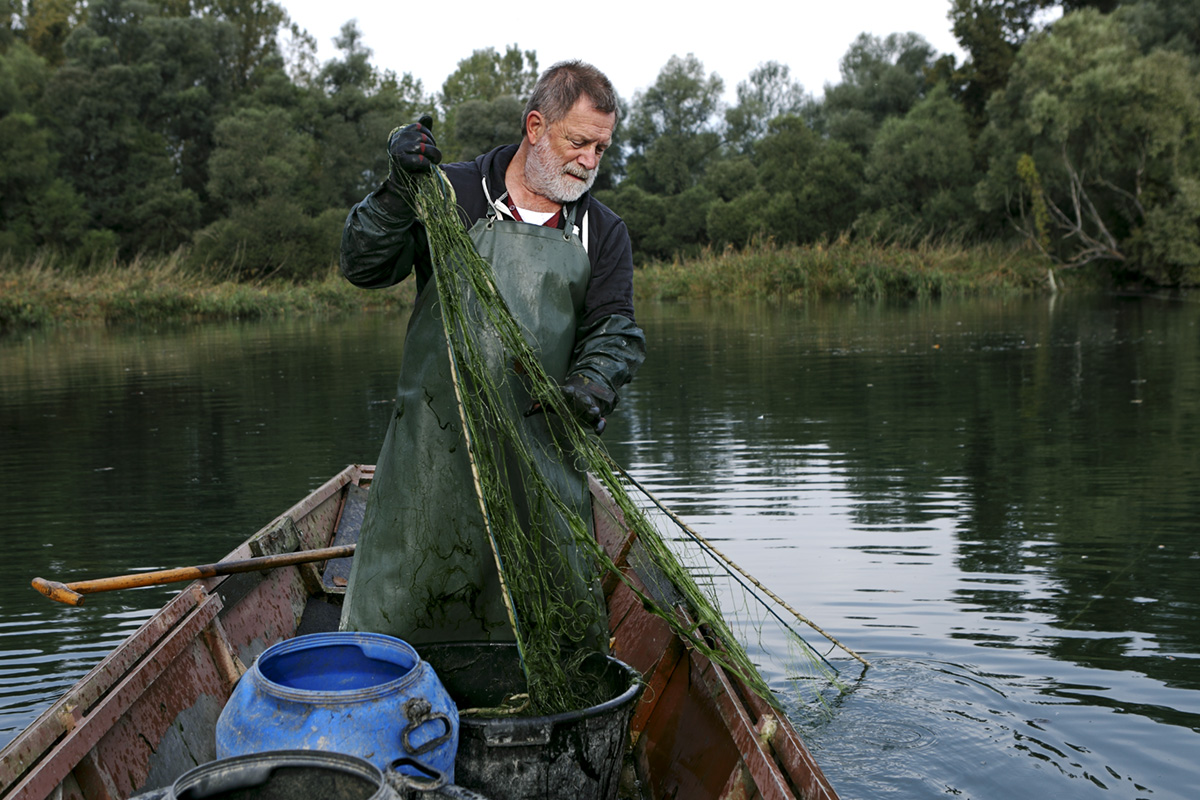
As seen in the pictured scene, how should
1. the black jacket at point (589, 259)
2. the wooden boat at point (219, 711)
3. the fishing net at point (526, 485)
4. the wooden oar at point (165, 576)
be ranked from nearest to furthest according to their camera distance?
the wooden boat at point (219, 711), the fishing net at point (526, 485), the wooden oar at point (165, 576), the black jacket at point (589, 259)

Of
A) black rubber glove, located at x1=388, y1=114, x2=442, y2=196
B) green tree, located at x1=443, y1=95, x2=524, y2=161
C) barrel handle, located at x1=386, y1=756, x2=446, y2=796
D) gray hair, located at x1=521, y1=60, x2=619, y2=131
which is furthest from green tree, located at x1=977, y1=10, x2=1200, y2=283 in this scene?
barrel handle, located at x1=386, y1=756, x2=446, y2=796

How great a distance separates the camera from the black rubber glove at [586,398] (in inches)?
127

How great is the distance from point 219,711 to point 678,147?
2374 inches

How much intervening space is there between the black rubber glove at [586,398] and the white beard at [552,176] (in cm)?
58

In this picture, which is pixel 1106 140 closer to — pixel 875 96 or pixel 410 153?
pixel 875 96

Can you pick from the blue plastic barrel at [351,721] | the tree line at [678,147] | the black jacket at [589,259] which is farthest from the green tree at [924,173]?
the blue plastic barrel at [351,721]

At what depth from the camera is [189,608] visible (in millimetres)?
3785

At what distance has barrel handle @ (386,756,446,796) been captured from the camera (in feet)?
7.47

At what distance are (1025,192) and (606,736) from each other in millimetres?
39103

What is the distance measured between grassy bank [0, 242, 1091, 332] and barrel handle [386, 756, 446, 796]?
3045 centimetres

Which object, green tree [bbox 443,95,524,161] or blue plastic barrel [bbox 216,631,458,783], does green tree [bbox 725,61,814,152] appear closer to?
green tree [bbox 443,95,524,161]

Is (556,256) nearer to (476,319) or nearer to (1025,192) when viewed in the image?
(476,319)

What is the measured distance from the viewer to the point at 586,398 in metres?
3.22

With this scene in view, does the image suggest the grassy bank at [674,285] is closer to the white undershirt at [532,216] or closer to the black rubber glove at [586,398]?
the white undershirt at [532,216]
